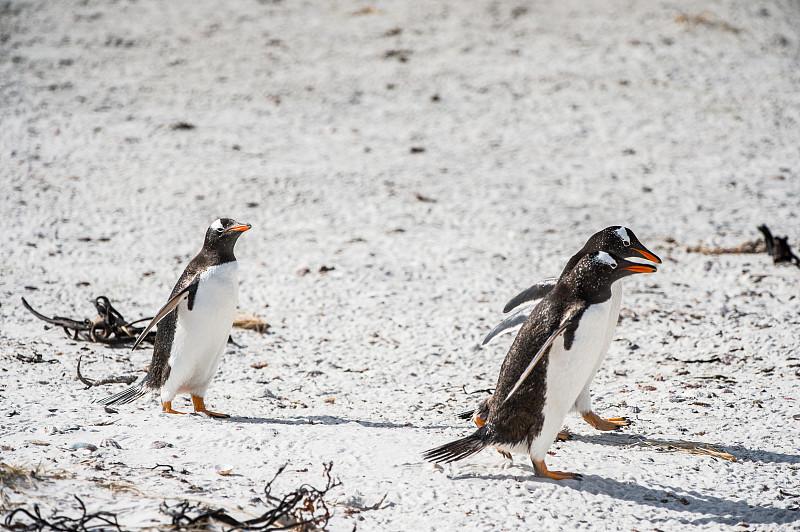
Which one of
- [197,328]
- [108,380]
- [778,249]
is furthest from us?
[778,249]

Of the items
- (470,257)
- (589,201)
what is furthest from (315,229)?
(589,201)

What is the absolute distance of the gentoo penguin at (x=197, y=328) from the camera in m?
4.07

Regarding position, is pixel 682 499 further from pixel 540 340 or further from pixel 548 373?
pixel 540 340

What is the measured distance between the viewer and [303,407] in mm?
4262

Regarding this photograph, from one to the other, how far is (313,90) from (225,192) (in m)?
2.82

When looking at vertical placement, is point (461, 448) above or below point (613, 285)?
below

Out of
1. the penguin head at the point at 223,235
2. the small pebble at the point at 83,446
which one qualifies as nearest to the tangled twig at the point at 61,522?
the small pebble at the point at 83,446

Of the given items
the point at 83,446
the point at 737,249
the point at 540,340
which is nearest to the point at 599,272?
the point at 540,340

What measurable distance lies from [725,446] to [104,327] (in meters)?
3.64

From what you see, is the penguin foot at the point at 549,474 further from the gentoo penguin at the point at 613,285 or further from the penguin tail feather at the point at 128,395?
the penguin tail feather at the point at 128,395

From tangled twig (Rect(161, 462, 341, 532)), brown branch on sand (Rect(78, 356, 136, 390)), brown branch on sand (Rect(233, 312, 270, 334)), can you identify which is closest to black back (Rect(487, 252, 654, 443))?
tangled twig (Rect(161, 462, 341, 532))

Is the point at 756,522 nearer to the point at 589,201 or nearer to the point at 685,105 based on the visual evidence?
the point at 589,201

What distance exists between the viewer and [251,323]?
534 cm

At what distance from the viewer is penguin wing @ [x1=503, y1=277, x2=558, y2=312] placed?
394cm
